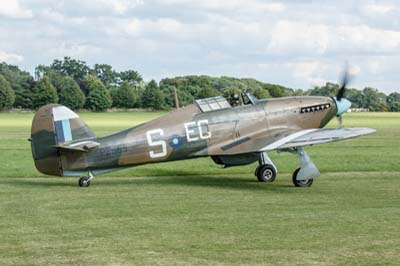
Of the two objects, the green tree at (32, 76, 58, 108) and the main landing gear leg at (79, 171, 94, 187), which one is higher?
the green tree at (32, 76, 58, 108)

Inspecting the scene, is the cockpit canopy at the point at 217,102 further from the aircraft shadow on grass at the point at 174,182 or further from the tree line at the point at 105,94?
the tree line at the point at 105,94

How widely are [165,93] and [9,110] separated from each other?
99.0ft

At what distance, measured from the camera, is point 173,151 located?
608 inches

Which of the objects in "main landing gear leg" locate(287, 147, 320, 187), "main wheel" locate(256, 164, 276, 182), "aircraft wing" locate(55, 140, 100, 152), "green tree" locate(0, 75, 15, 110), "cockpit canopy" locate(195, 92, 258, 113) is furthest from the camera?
"green tree" locate(0, 75, 15, 110)

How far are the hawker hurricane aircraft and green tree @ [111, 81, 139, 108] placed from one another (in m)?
120

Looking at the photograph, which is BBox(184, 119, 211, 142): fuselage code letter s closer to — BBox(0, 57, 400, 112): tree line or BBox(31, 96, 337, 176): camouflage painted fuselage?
BBox(31, 96, 337, 176): camouflage painted fuselage

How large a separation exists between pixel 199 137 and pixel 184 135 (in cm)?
38

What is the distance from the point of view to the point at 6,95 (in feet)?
423

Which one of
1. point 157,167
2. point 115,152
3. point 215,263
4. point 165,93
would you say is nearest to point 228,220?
point 215,263

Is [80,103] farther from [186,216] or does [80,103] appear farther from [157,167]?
[186,216]

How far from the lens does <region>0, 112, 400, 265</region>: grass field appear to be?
8.00 m

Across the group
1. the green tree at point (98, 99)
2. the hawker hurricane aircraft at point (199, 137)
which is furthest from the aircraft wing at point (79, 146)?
the green tree at point (98, 99)

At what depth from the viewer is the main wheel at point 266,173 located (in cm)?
1625

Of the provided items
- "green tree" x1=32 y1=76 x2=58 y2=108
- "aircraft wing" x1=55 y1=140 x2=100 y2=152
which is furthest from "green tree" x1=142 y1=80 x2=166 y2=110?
"aircraft wing" x1=55 y1=140 x2=100 y2=152
